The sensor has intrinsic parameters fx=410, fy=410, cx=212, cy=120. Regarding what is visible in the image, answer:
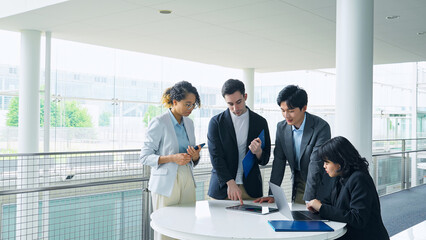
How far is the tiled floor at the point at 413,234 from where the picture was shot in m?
4.21

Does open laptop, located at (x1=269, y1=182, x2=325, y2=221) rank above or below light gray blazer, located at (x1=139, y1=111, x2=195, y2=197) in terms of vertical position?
below

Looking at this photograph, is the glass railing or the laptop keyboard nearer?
the laptop keyboard

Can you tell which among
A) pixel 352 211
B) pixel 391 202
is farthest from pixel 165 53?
pixel 352 211

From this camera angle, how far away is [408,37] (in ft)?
21.8

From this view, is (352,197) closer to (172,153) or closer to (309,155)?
(309,155)

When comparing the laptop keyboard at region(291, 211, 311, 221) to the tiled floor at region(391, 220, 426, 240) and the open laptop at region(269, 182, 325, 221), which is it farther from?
the tiled floor at region(391, 220, 426, 240)

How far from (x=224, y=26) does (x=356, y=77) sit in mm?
3099

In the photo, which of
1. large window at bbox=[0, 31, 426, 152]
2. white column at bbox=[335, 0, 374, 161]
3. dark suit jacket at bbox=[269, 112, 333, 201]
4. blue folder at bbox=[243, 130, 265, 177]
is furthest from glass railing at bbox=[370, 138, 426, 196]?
large window at bbox=[0, 31, 426, 152]

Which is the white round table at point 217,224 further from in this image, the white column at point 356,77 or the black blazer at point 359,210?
the white column at point 356,77

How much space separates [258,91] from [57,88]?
7992mm

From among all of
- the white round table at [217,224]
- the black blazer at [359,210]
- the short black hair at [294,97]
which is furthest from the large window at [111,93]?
the black blazer at [359,210]

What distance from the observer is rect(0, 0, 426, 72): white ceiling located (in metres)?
4.95

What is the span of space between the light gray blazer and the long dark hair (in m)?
1.00

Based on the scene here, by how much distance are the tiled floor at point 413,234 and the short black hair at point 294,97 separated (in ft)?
8.16
